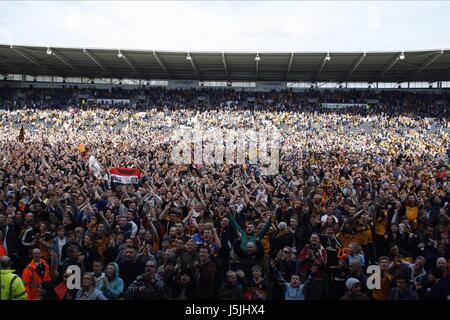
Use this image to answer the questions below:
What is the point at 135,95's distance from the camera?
37.6 m

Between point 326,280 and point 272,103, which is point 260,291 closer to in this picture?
point 326,280

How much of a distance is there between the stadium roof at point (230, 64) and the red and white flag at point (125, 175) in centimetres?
2237

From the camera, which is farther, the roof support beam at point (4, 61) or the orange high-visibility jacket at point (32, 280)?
the roof support beam at point (4, 61)

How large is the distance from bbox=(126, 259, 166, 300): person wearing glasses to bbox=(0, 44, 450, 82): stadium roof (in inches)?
1125

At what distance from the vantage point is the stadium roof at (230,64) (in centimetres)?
3136

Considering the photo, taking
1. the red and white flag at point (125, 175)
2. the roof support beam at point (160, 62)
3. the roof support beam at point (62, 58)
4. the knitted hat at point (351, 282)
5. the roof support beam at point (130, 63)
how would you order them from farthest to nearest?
1. the roof support beam at point (130, 63)
2. the roof support beam at point (160, 62)
3. the roof support beam at point (62, 58)
4. the red and white flag at point (125, 175)
5. the knitted hat at point (351, 282)

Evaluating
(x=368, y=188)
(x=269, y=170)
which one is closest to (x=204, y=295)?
(x=368, y=188)

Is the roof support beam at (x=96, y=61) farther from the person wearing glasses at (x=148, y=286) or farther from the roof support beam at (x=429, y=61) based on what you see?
the person wearing glasses at (x=148, y=286)

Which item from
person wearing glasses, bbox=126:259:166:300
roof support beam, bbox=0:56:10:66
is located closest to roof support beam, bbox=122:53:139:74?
roof support beam, bbox=0:56:10:66

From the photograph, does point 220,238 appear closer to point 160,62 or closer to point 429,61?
point 160,62

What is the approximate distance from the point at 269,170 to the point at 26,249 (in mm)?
9556

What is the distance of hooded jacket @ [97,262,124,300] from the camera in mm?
4367

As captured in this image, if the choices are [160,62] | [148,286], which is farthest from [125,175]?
[160,62]

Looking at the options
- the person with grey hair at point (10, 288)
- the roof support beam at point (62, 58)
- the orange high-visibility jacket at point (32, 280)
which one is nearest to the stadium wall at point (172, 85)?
the roof support beam at point (62, 58)
